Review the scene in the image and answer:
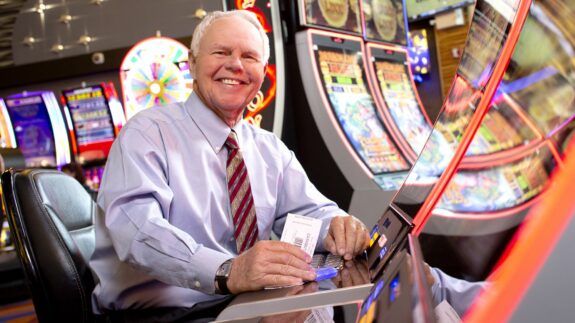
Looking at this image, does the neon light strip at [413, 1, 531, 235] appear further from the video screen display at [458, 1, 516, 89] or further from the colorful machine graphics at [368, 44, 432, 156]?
the colorful machine graphics at [368, 44, 432, 156]

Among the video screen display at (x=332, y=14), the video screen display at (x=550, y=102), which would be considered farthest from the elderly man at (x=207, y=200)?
the video screen display at (x=332, y=14)

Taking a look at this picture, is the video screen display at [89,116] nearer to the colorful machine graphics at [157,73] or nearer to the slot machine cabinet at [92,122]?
the slot machine cabinet at [92,122]

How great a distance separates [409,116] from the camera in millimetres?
4590

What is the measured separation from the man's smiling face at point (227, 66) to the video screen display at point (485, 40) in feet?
2.56

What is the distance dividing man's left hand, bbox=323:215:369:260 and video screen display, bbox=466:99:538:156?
646 millimetres

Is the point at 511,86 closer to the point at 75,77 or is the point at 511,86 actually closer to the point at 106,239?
the point at 106,239

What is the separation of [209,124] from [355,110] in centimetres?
262

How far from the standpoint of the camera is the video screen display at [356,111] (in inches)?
151

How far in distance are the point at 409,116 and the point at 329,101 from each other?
1.03m

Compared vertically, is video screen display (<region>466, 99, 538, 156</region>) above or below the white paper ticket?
above

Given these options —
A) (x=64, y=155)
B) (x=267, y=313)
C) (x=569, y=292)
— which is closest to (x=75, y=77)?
(x=64, y=155)

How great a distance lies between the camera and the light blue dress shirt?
111 cm

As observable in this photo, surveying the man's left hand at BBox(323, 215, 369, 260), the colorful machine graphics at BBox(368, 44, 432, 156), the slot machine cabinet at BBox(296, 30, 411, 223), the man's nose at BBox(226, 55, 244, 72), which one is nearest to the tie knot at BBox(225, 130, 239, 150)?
the man's nose at BBox(226, 55, 244, 72)

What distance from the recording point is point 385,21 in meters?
5.04
